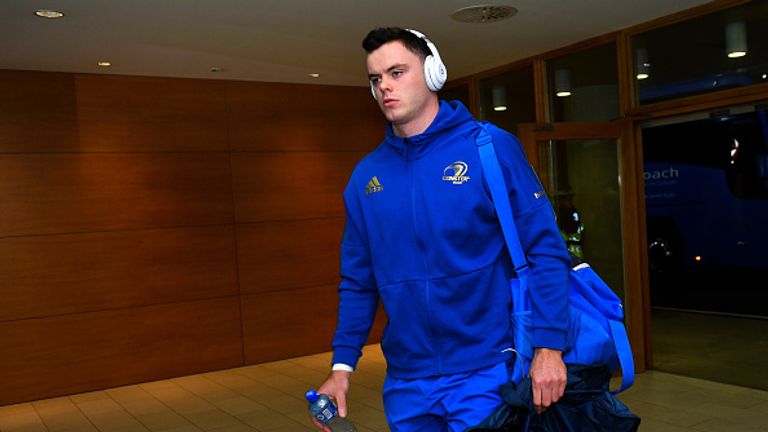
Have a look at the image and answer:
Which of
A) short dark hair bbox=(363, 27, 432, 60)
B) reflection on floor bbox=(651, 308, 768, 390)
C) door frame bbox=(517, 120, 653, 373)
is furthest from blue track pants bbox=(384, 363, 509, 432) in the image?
reflection on floor bbox=(651, 308, 768, 390)

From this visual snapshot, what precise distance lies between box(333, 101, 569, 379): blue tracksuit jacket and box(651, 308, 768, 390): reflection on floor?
4211mm

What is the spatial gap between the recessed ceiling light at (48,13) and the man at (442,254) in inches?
131

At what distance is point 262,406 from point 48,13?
2946mm

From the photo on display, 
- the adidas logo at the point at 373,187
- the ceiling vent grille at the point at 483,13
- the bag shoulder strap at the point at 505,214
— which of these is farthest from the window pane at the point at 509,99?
the bag shoulder strap at the point at 505,214

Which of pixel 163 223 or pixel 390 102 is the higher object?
pixel 390 102

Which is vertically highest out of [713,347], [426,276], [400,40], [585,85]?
[585,85]

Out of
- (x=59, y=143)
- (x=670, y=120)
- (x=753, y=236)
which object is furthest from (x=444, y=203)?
(x=753, y=236)

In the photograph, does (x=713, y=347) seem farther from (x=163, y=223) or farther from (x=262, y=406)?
(x=163, y=223)

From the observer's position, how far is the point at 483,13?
15.8 feet

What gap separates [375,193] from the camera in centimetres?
180

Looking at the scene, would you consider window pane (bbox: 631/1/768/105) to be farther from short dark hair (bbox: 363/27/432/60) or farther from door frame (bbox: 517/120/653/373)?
short dark hair (bbox: 363/27/432/60)

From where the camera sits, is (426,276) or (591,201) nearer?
(426,276)

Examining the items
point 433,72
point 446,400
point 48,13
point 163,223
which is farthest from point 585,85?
point 446,400

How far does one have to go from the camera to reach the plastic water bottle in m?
1.77
